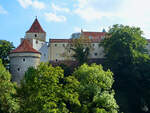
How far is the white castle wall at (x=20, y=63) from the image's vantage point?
1510 inches

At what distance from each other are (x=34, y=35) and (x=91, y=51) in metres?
12.0

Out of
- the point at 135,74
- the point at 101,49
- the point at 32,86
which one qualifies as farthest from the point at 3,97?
the point at 101,49

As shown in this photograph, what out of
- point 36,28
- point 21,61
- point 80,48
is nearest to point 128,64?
point 80,48

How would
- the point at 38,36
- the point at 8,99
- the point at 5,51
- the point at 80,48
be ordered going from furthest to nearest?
the point at 38,36, the point at 80,48, the point at 5,51, the point at 8,99

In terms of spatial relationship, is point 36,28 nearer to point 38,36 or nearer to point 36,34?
Answer: point 36,34

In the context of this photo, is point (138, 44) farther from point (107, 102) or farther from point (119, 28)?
point (107, 102)

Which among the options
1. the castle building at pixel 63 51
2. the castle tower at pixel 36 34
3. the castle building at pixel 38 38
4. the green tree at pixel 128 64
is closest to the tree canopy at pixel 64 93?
the green tree at pixel 128 64

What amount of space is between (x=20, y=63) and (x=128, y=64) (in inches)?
714

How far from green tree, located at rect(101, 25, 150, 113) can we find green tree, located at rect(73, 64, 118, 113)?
502 inches

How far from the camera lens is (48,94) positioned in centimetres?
2227

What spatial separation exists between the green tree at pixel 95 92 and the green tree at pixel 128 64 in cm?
1274

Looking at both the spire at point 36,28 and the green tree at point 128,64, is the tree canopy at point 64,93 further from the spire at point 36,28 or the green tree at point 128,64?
the spire at point 36,28

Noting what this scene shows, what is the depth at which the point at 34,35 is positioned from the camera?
4928cm

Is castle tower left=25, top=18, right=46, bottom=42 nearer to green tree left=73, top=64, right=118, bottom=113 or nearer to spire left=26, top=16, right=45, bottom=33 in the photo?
spire left=26, top=16, right=45, bottom=33
